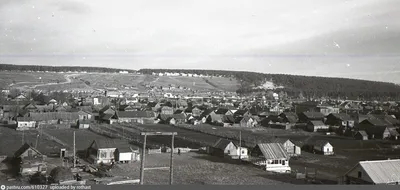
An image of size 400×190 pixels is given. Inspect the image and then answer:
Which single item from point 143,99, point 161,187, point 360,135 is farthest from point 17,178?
point 360,135

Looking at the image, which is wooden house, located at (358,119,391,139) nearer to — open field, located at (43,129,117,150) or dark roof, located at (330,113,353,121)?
dark roof, located at (330,113,353,121)

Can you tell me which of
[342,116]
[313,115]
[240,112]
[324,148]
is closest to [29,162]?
[324,148]

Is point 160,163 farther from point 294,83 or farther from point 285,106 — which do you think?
point 285,106

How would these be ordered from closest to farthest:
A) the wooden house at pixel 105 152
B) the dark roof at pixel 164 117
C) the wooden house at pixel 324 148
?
1. the wooden house at pixel 105 152
2. the wooden house at pixel 324 148
3. the dark roof at pixel 164 117

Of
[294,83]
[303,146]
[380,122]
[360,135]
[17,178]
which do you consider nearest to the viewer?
[17,178]

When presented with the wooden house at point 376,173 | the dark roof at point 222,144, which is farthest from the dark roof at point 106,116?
the wooden house at point 376,173

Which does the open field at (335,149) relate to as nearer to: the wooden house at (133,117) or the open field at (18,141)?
the wooden house at (133,117)

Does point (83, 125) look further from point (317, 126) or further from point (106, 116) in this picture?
point (317, 126)
